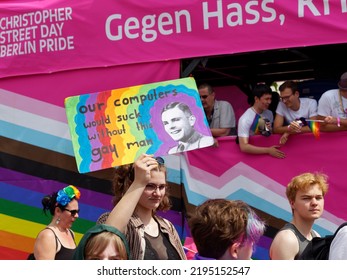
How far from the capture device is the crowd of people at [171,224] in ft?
13.3

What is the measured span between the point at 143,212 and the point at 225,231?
1019mm

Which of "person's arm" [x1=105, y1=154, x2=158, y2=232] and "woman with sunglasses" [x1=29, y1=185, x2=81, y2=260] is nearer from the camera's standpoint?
"person's arm" [x1=105, y1=154, x2=158, y2=232]

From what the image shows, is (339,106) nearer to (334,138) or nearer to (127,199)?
(334,138)

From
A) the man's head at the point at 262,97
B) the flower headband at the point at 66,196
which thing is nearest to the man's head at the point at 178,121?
the flower headband at the point at 66,196

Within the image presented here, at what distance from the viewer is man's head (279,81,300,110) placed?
27.5 ft

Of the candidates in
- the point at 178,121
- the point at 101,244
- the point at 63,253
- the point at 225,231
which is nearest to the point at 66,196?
the point at 63,253

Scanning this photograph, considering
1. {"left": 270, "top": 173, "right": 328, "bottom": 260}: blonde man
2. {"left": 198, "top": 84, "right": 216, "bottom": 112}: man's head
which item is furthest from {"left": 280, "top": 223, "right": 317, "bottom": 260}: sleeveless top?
{"left": 198, "top": 84, "right": 216, "bottom": 112}: man's head

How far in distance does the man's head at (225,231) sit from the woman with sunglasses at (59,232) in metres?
2.49

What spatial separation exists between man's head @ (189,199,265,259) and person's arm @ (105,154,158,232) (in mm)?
515

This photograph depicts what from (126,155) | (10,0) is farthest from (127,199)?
(10,0)

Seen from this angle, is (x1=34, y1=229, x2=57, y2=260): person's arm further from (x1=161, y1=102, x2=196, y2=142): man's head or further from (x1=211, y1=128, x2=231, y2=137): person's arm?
(x1=211, y1=128, x2=231, y2=137): person's arm

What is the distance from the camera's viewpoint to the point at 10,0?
9.08 meters

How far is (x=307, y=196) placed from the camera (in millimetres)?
5367
